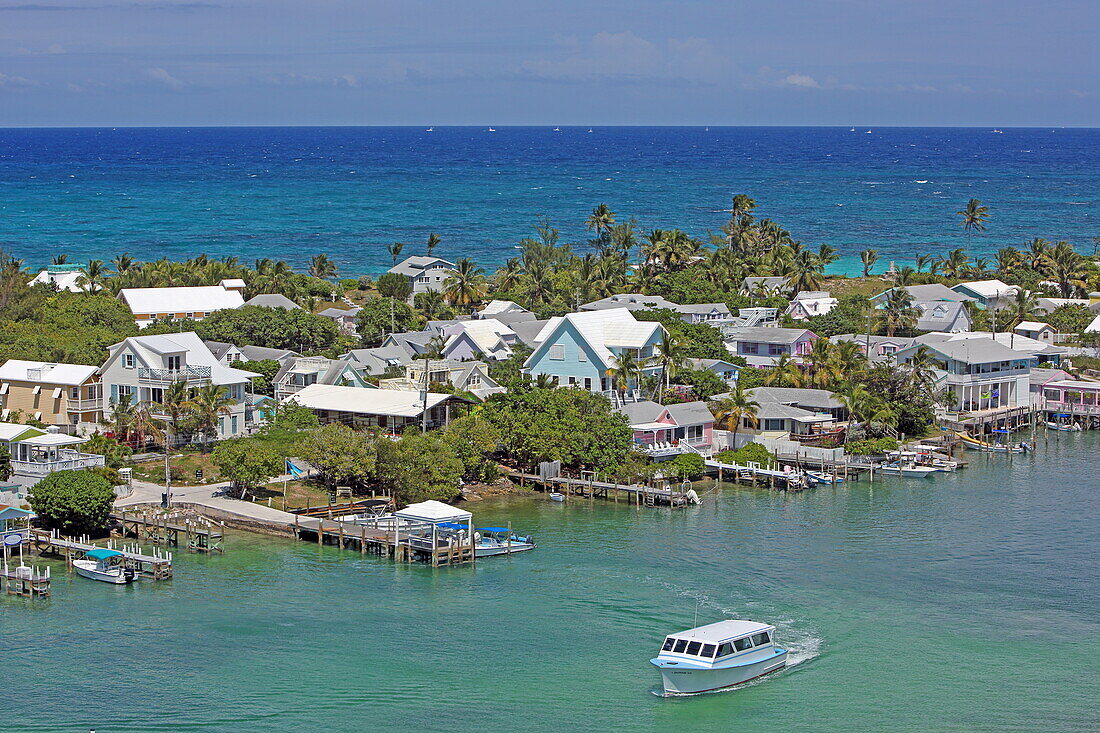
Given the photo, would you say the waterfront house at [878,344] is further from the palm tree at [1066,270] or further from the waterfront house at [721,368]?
the palm tree at [1066,270]

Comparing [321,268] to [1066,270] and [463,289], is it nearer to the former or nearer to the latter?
[463,289]

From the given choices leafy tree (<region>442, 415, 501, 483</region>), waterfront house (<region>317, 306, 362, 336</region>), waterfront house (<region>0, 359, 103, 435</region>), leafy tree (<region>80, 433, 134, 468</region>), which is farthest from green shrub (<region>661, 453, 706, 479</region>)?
waterfront house (<region>317, 306, 362, 336</region>)

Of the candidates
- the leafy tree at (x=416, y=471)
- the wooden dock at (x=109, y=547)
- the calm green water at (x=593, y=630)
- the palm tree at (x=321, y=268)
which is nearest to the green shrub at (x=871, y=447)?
the calm green water at (x=593, y=630)

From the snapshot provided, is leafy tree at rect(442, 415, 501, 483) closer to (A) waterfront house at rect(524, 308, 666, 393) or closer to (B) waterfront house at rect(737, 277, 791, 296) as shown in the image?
(A) waterfront house at rect(524, 308, 666, 393)

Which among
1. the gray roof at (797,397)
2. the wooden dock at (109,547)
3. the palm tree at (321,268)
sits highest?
the palm tree at (321,268)

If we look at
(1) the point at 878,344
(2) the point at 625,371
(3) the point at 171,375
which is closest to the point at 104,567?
(3) the point at 171,375
